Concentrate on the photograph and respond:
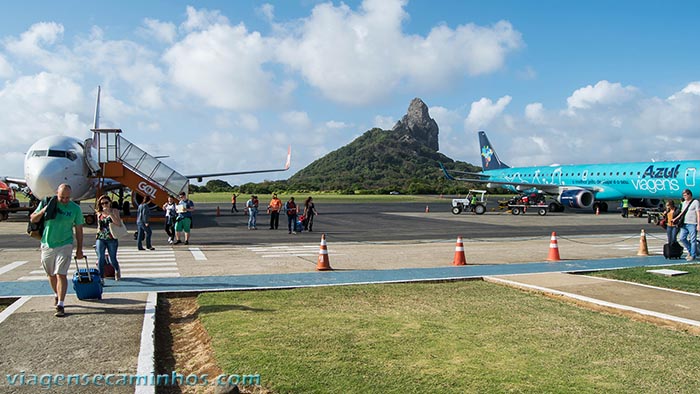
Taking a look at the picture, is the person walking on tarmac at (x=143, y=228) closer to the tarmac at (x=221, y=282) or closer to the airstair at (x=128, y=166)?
the tarmac at (x=221, y=282)

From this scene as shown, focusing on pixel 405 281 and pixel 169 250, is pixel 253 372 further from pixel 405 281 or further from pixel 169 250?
pixel 169 250

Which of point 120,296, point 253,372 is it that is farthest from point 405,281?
point 253,372

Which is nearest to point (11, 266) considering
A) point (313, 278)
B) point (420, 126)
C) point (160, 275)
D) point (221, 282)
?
point (160, 275)

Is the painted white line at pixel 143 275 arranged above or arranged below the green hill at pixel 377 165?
below

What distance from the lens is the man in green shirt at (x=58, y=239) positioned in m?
7.74

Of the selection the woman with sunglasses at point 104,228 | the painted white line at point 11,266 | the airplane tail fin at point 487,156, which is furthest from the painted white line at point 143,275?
the airplane tail fin at point 487,156

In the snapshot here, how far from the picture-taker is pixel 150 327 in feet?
22.9

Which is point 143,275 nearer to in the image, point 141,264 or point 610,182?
point 141,264

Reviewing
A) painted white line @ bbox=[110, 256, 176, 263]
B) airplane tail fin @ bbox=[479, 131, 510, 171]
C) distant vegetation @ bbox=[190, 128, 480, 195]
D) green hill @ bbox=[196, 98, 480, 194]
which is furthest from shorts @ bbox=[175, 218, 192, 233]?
distant vegetation @ bbox=[190, 128, 480, 195]

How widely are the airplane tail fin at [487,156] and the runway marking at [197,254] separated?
46671 mm

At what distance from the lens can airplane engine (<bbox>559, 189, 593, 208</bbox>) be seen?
4019 centimetres

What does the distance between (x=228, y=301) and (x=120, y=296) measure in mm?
1918

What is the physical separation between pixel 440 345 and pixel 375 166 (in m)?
154

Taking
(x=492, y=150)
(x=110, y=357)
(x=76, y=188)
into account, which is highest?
(x=492, y=150)
